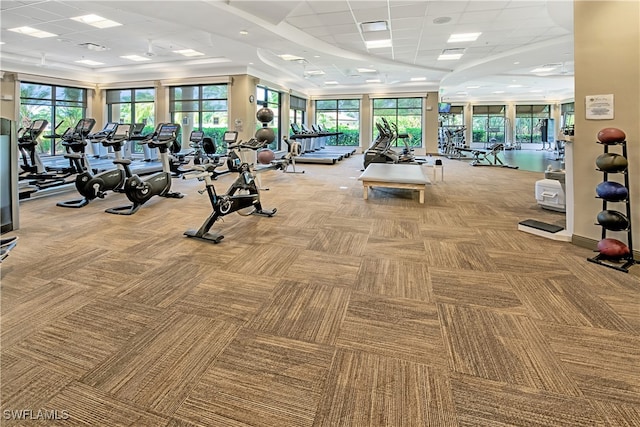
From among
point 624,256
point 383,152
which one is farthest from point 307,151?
point 624,256

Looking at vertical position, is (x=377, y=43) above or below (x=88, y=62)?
below

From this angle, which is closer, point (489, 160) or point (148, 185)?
point (148, 185)

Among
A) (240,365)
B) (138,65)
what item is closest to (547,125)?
(138,65)

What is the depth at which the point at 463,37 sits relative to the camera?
876 centimetres

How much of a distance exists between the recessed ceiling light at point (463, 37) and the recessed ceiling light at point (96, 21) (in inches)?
295

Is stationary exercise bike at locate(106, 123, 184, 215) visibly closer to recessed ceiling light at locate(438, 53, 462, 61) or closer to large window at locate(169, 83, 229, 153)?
large window at locate(169, 83, 229, 153)

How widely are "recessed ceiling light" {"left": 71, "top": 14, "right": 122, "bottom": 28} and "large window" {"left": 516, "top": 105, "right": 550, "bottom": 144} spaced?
72.8 feet

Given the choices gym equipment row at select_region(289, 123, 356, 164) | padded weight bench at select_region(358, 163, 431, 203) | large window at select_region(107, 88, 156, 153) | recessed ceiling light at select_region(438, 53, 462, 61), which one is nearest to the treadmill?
gym equipment row at select_region(289, 123, 356, 164)

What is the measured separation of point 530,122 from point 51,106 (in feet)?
81.0

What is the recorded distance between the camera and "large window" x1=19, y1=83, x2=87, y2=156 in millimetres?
12328

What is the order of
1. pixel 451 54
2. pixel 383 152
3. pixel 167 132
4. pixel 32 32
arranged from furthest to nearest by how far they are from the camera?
pixel 451 54 → pixel 383 152 → pixel 32 32 → pixel 167 132

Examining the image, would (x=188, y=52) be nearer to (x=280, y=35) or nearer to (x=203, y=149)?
(x=203, y=149)

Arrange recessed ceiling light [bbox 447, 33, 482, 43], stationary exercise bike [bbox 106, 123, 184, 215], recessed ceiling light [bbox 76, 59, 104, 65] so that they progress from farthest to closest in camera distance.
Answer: recessed ceiling light [bbox 76, 59, 104, 65] < recessed ceiling light [bbox 447, 33, 482, 43] < stationary exercise bike [bbox 106, 123, 184, 215]

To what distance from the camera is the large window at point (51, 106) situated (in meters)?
12.3
